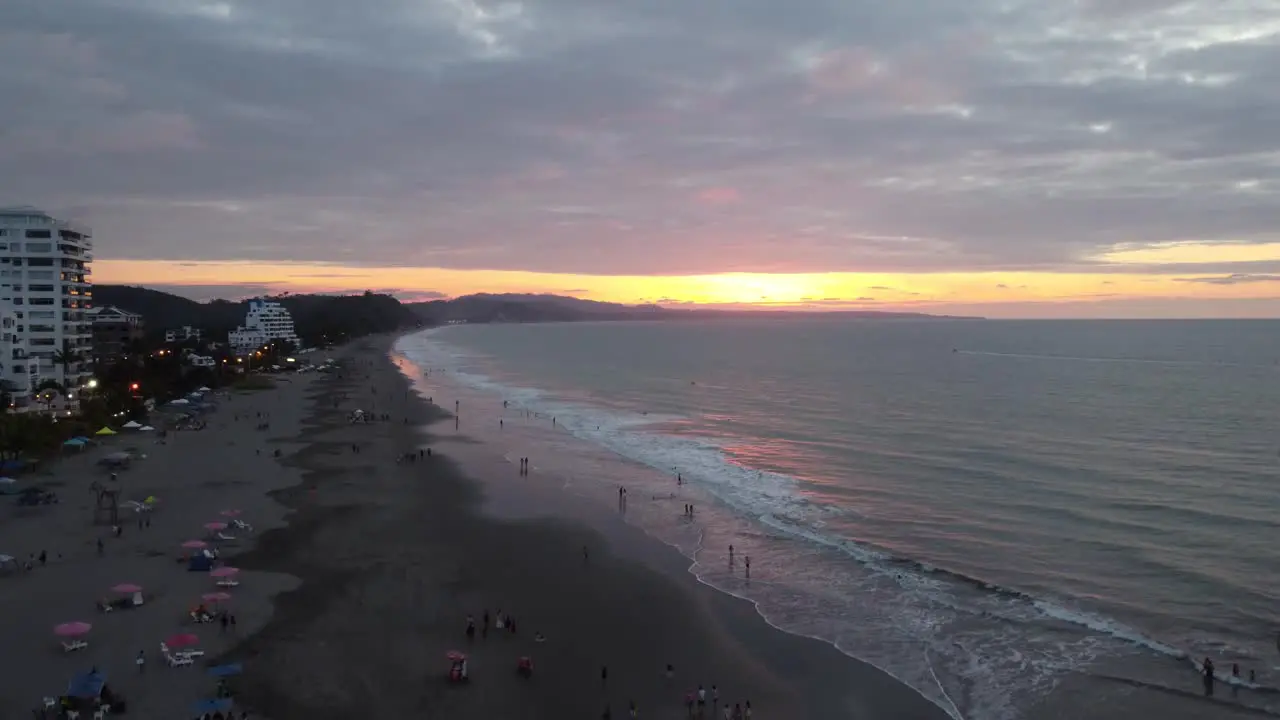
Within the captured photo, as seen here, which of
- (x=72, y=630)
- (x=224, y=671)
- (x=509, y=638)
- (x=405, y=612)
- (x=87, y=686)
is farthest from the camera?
(x=405, y=612)

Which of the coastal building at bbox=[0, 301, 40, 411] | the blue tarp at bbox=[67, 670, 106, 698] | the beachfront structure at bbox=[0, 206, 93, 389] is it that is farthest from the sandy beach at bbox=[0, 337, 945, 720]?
the beachfront structure at bbox=[0, 206, 93, 389]

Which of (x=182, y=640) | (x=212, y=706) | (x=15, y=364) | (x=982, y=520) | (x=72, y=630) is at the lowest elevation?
(x=212, y=706)

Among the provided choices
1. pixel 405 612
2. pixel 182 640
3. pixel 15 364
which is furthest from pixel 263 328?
pixel 182 640

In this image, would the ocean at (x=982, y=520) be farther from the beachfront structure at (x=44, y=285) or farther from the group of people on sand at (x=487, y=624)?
the beachfront structure at (x=44, y=285)

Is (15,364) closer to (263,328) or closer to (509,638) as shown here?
(509,638)

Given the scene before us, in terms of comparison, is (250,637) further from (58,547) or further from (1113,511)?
(1113,511)

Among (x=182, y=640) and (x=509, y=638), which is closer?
(x=182, y=640)

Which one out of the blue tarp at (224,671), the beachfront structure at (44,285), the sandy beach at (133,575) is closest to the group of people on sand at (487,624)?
the blue tarp at (224,671)
